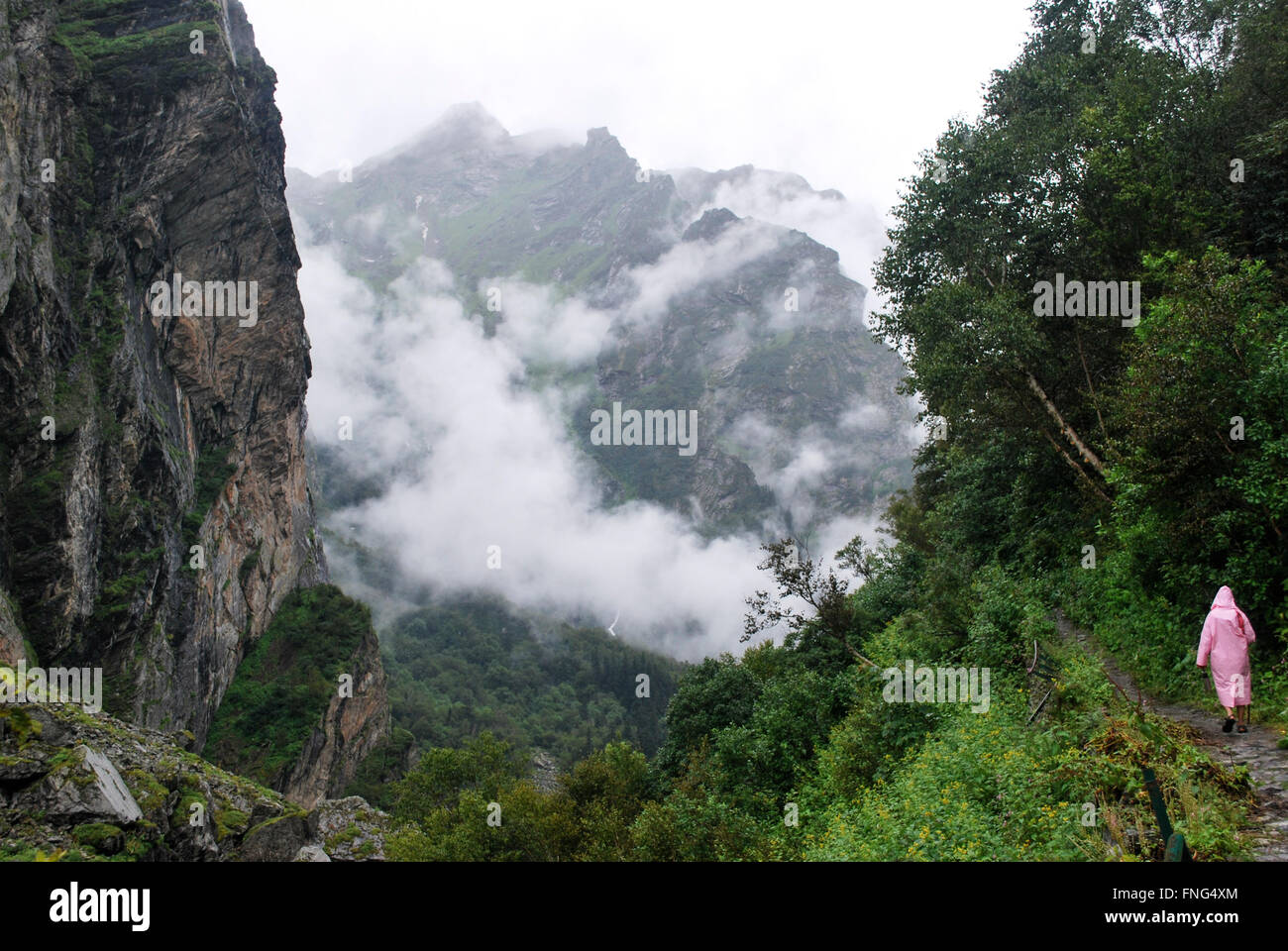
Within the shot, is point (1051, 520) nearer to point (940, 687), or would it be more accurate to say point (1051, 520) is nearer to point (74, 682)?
point (940, 687)

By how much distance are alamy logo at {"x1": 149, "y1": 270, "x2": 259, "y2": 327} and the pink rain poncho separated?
64375 mm

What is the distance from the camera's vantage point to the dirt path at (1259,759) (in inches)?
293

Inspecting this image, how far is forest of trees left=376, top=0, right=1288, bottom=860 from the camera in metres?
11.3

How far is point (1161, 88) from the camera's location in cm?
2217

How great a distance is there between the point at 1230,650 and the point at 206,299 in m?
72.4

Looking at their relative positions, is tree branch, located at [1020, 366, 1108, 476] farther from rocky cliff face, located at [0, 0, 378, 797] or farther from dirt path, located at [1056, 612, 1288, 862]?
rocky cliff face, located at [0, 0, 378, 797]

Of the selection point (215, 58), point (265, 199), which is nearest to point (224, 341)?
point (265, 199)

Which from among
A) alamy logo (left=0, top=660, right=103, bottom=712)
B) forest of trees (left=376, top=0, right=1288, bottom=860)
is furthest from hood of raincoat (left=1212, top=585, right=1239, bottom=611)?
alamy logo (left=0, top=660, right=103, bottom=712)

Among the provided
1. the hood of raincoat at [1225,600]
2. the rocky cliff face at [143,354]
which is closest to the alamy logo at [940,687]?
the hood of raincoat at [1225,600]

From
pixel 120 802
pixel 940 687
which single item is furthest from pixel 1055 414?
pixel 120 802
